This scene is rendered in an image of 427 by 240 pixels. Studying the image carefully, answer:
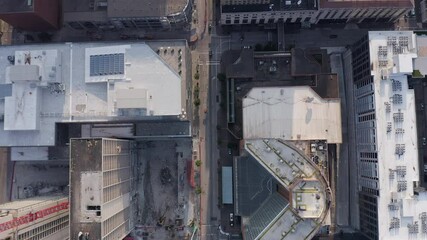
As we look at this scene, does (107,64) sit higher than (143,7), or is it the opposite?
(143,7)

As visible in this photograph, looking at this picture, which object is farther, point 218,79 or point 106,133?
point 218,79

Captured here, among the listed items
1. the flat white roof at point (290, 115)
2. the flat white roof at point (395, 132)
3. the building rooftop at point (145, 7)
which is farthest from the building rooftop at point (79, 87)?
the flat white roof at point (395, 132)

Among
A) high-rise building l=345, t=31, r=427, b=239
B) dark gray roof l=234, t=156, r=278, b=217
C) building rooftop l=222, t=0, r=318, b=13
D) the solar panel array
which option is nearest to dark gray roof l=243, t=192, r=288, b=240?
dark gray roof l=234, t=156, r=278, b=217

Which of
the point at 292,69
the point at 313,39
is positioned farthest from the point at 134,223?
the point at 313,39

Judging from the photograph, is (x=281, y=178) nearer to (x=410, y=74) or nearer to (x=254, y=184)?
(x=254, y=184)

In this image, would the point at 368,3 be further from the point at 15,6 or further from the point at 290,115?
the point at 15,6

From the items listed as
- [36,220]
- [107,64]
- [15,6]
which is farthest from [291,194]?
[15,6]
